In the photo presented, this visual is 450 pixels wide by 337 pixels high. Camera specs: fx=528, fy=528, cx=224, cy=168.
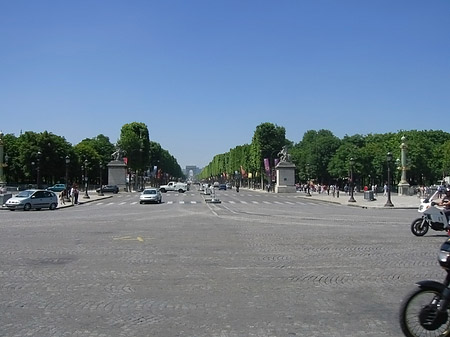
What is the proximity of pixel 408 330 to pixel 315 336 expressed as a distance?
1116 millimetres

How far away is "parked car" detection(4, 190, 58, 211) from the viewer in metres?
39.2

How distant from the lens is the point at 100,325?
Answer: 713 cm

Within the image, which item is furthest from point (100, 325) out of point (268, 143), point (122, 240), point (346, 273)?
Answer: point (268, 143)

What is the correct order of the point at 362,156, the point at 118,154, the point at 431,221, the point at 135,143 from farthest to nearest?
1. the point at 362,156
2. the point at 135,143
3. the point at 118,154
4. the point at 431,221

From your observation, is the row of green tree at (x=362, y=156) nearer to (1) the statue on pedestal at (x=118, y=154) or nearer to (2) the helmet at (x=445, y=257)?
(1) the statue on pedestal at (x=118, y=154)

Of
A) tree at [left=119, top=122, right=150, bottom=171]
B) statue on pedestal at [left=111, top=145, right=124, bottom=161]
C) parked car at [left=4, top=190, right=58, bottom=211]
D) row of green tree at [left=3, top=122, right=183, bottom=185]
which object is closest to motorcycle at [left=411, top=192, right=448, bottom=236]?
parked car at [left=4, top=190, right=58, bottom=211]

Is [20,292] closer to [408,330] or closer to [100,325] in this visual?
[100,325]

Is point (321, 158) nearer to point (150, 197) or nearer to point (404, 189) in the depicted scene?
point (404, 189)

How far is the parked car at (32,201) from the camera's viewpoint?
39156 mm

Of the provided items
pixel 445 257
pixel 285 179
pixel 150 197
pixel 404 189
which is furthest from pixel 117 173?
pixel 445 257

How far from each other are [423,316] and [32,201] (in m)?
37.7

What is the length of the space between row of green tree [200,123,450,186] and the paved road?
280 ft

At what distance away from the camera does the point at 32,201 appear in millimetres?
39906

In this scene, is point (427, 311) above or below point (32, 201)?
above
